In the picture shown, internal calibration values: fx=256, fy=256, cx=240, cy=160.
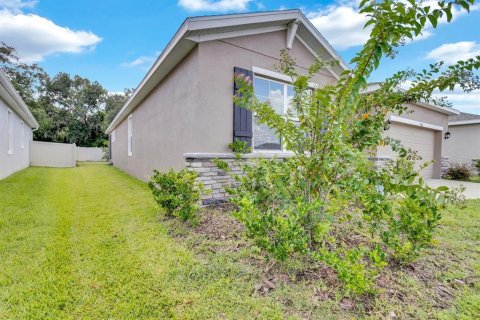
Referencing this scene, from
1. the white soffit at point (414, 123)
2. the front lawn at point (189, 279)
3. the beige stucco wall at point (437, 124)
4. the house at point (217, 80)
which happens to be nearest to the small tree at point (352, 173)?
the front lawn at point (189, 279)

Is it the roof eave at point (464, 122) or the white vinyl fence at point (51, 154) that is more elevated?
the roof eave at point (464, 122)

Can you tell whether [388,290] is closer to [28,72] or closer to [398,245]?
[398,245]

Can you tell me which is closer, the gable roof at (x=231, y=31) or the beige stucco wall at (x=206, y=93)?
the gable roof at (x=231, y=31)

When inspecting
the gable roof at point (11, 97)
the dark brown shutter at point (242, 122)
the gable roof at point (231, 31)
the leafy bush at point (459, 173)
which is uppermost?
A: the gable roof at point (231, 31)

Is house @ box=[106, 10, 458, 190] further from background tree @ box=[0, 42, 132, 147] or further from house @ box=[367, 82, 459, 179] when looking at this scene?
background tree @ box=[0, 42, 132, 147]

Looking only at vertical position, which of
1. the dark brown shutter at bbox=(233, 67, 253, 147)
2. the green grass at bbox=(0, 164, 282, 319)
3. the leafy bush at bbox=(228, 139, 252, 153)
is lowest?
the green grass at bbox=(0, 164, 282, 319)

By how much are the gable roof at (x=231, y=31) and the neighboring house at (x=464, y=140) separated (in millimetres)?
10138

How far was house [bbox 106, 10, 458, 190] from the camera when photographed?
5.16 metres

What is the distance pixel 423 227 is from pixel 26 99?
88.0 ft

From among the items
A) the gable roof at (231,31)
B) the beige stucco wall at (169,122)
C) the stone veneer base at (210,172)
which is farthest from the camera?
the beige stucco wall at (169,122)

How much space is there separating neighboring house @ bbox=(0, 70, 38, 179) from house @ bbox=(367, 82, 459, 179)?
12.6 meters

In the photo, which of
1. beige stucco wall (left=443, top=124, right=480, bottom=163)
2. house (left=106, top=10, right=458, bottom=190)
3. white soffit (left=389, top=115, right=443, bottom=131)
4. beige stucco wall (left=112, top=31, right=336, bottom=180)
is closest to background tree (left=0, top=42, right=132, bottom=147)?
house (left=106, top=10, right=458, bottom=190)

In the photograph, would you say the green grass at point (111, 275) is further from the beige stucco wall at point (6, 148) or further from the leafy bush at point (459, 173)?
the leafy bush at point (459, 173)

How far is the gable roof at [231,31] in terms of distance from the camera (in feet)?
16.0
